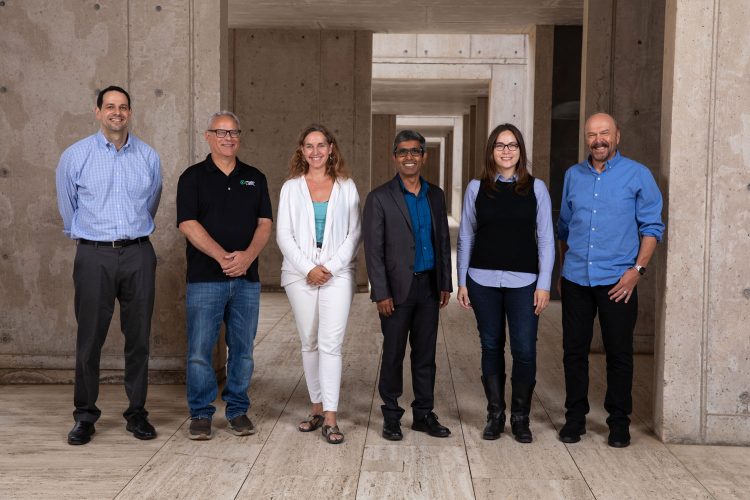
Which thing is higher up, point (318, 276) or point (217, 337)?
point (318, 276)

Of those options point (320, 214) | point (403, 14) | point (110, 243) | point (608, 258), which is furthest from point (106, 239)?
point (403, 14)

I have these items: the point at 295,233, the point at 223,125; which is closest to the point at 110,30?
the point at 223,125

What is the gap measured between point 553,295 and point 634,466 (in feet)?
21.8

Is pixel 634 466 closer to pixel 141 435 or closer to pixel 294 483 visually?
pixel 294 483

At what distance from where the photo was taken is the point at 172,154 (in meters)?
5.93

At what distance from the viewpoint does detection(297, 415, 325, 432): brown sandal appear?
491 centimetres

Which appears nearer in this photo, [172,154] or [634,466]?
[634,466]

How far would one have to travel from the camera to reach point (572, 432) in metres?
4.75

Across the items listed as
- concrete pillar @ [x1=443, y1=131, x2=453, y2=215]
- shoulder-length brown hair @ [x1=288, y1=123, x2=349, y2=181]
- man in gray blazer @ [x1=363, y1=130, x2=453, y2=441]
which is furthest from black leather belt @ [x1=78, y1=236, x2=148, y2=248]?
concrete pillar @ [x1=443, y1=131, x2=453, y2=215]

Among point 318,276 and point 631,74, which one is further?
point 631,74

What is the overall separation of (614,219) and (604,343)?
0.69 m

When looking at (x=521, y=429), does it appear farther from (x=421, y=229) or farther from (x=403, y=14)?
(x=403, y=14)

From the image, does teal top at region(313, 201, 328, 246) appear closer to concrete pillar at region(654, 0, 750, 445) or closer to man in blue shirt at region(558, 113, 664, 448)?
man in blue shirt at region(558, 113, 664, 448)

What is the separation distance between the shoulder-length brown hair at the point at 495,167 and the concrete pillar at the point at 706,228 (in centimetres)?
81
